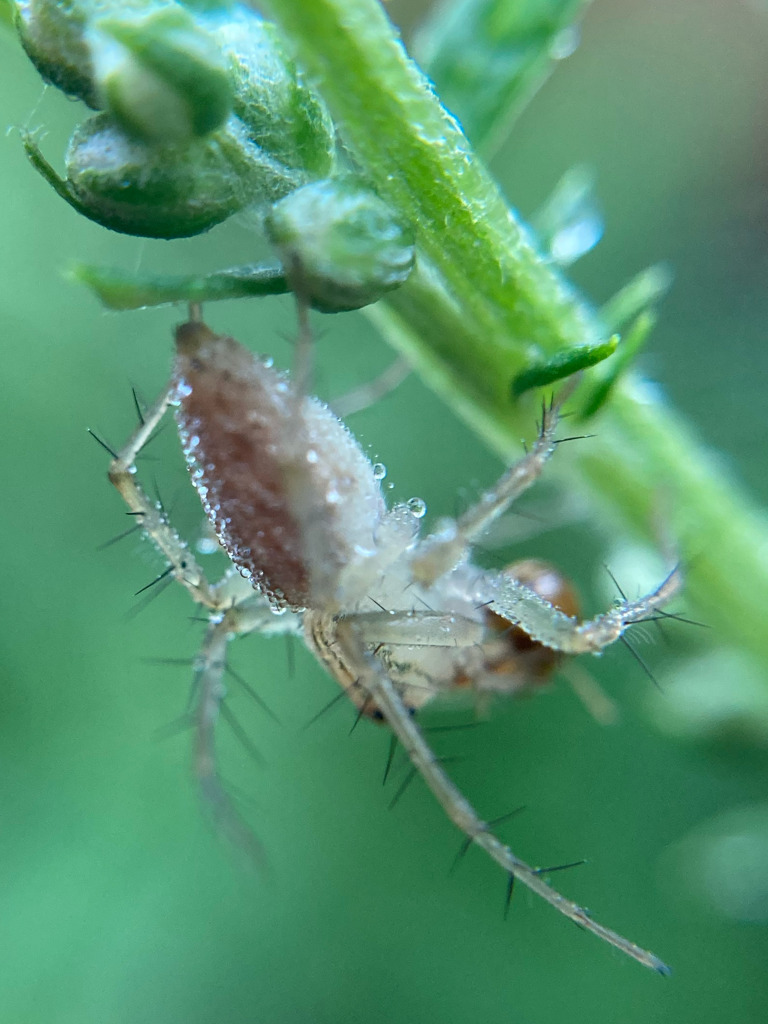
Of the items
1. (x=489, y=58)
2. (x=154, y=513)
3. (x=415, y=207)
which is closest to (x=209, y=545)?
(x=154, y=513)

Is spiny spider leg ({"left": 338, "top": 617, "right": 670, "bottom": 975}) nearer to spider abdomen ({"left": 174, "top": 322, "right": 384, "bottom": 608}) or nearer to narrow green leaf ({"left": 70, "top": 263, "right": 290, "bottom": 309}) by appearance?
spider abdomen ({"left": 174, "top": 322, "right": 384, "bottom": 608})

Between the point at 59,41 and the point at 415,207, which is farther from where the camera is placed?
the point at 415,207

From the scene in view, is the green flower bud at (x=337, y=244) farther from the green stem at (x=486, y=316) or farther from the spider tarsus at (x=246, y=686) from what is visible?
the spider tarsus at (x=246, y=686)

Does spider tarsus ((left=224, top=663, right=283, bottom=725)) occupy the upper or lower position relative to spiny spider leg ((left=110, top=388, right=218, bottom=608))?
lower

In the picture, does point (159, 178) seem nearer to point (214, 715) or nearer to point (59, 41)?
point (59, 41)

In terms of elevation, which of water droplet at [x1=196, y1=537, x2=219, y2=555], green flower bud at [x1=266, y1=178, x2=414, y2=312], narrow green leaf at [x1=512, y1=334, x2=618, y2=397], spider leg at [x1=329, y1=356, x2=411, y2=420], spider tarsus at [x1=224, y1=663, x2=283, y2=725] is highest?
green flower bud at [x1=266, y1=178, x2=414, y2=312]

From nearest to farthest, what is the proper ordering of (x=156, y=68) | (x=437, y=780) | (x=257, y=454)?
(x=156, y=68) < (x=257, y=454) < (x=437, y=780)

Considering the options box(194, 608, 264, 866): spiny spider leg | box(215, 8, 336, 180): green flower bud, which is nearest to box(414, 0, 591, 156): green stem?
box(215, 8, 336, 180): green flower bud

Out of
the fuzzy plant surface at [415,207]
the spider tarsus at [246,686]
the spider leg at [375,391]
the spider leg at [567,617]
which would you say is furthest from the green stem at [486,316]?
the spider tarsus at [246,686]

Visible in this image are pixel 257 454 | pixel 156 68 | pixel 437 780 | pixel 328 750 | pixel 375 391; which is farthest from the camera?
pixel 328 750
